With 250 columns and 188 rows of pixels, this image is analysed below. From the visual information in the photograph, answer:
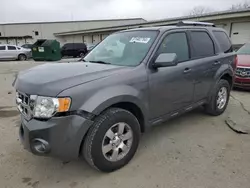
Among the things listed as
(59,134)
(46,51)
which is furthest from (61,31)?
(59,134)

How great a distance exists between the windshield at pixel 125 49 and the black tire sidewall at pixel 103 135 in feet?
2.48

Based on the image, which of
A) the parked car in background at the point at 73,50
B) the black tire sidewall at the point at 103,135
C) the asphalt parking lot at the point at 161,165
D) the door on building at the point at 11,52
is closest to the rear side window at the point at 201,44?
the asphalt parking lot at the point at 161,165

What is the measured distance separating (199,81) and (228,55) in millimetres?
1281

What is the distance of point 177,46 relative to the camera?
358 cm

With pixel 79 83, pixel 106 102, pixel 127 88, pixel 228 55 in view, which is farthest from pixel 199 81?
pixel 79 83

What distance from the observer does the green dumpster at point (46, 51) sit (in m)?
18.5

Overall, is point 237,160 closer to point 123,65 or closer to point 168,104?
point 168,104

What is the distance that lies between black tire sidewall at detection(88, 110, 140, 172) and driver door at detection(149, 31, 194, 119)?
1.31 ft

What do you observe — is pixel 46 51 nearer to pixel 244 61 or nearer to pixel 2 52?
pixel 2 52

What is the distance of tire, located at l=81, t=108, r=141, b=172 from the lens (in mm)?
2473

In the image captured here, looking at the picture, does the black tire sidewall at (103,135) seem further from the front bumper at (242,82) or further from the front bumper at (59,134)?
the front bumper at (242,82)

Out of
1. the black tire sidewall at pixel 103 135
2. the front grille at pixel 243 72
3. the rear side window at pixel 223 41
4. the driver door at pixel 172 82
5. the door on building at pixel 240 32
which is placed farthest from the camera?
the door on building at pixel 240 32

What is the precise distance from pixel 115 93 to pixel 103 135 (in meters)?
0.49

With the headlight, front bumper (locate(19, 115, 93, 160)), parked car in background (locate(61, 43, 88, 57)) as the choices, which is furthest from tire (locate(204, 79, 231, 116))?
parked car in background (locate(61, 43, 88, 57))
